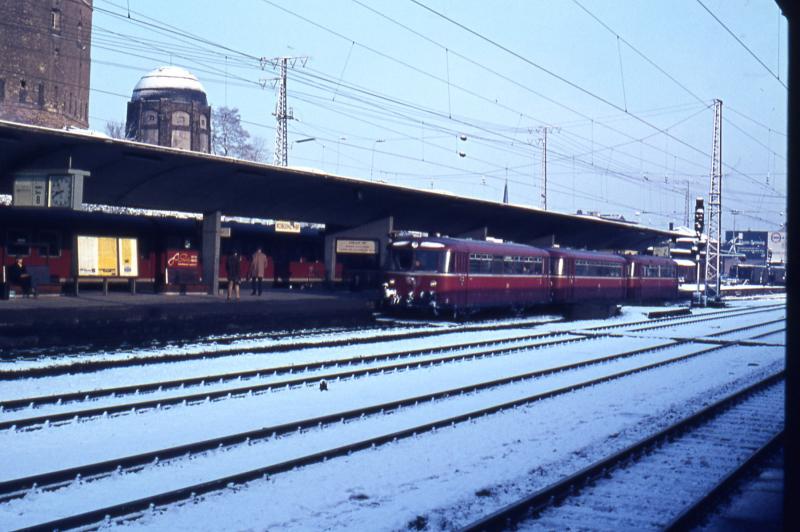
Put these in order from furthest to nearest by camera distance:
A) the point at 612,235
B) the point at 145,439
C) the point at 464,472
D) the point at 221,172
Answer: the point at 612,235
the point at 221,172
the point at 145,439
the point at 464,472

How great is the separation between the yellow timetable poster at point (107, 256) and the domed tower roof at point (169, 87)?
175 feet

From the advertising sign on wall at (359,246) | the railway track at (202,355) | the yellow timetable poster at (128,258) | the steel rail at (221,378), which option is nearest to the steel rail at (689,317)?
the railway track at (202,355)

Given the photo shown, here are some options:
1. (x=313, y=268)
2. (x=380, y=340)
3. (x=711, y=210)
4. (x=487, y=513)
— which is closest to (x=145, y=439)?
(x=487, y=513)

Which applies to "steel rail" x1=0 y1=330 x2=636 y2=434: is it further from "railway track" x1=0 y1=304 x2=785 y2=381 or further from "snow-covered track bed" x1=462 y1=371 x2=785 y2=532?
"snow-covered track bed" x1=462 y1=371 x2=785 y2=532

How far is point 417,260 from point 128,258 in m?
8.87

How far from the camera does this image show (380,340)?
827 inches

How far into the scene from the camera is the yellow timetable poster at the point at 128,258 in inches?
1028

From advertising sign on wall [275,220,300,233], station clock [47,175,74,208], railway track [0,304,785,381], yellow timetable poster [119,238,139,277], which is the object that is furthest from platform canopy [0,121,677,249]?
railway track [0,304,785,381]

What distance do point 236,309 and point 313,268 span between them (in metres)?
13.5

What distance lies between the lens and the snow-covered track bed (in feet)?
22.1

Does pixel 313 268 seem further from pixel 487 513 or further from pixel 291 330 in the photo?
pixel 487 513

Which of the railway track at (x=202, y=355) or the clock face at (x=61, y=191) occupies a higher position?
the clock face at (x=61, y=191)

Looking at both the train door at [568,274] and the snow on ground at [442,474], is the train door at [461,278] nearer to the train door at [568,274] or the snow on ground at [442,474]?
the train door at [568,274]

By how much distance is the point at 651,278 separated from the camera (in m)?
43.2
